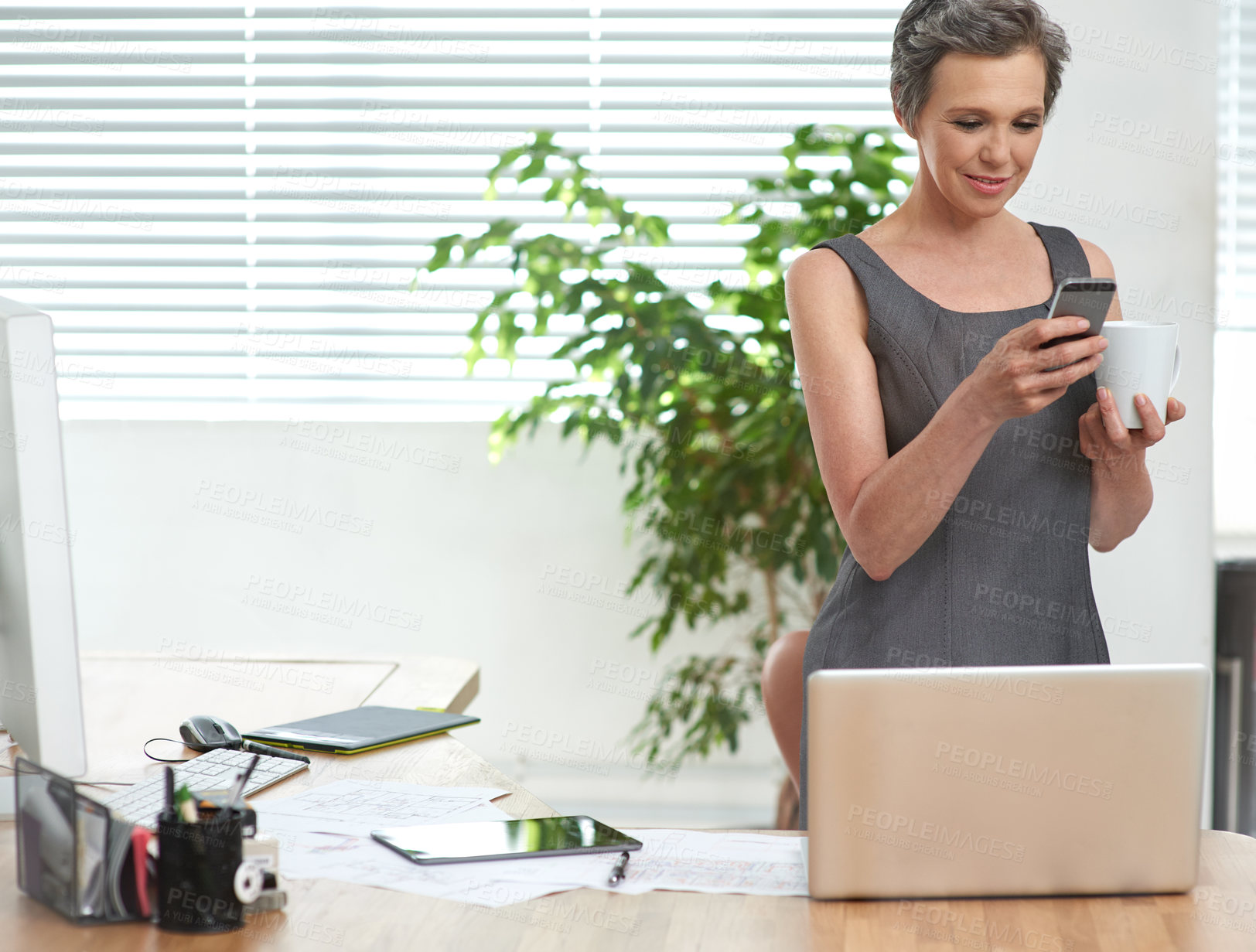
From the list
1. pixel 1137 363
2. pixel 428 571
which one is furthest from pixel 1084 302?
pixel 428 571

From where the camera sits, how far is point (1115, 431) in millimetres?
1244

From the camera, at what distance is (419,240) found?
3018mm

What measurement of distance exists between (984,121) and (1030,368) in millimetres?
351

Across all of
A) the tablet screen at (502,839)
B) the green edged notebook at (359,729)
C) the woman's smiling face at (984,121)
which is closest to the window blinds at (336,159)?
the green edged notebook at (359,729)

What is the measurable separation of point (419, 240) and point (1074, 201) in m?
1.59

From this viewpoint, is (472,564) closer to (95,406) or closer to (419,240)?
(419,240)

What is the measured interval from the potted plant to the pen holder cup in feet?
5.22

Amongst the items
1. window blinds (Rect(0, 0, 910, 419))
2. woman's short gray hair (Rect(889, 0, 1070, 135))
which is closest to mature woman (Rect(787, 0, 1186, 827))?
woman's short gray hair (Rect(889, 0, 1070, 135))

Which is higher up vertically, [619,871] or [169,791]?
[169,791]

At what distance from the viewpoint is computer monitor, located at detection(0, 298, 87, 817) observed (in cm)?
107

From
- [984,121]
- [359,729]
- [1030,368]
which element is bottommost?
[359,729]

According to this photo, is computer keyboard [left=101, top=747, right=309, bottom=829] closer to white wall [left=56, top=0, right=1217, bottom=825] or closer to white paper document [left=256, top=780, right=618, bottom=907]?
white paper document [left=256, top=780, right=618, bottom=907]

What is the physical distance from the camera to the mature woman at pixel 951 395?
1.33 m

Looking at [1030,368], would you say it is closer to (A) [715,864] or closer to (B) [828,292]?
(B) [828,292]
